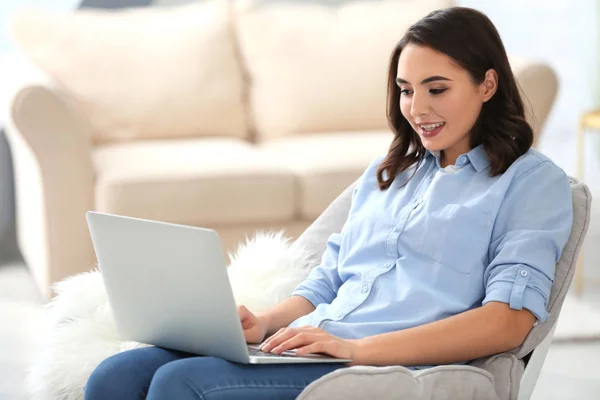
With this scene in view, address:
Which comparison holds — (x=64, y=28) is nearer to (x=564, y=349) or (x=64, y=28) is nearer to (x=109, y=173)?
(x=109, y=173)

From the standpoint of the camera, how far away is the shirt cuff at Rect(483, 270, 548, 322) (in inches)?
57.1

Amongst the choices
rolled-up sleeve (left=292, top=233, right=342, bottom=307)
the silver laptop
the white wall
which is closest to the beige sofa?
the white wall

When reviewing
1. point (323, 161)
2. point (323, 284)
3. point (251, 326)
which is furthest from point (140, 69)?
point (251, 326)

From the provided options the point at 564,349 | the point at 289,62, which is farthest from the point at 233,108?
the point at 564,349

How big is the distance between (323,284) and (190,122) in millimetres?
1893

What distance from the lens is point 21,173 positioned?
3490 mm

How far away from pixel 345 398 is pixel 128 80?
7.73 ft

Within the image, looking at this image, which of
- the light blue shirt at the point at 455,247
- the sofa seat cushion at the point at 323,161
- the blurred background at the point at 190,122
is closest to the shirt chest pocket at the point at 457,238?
the light blue shirt at the point at 455,247

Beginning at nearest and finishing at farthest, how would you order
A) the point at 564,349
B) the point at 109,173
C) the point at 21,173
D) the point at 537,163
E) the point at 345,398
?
the point at 345,398, the point at 537,163, the point at 564,349, the point at 109,173, the point at 21,173

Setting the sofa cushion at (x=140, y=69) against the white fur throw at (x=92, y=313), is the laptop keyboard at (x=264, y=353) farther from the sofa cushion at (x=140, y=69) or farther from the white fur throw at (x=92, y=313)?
the sofa cushion at (x=140, y=69)

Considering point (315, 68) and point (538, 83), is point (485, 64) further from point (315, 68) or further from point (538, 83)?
point (315, 68)

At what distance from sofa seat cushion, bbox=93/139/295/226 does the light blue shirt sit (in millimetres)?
1394

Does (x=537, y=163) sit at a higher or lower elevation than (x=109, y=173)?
higher

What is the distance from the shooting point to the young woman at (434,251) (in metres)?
1.46
